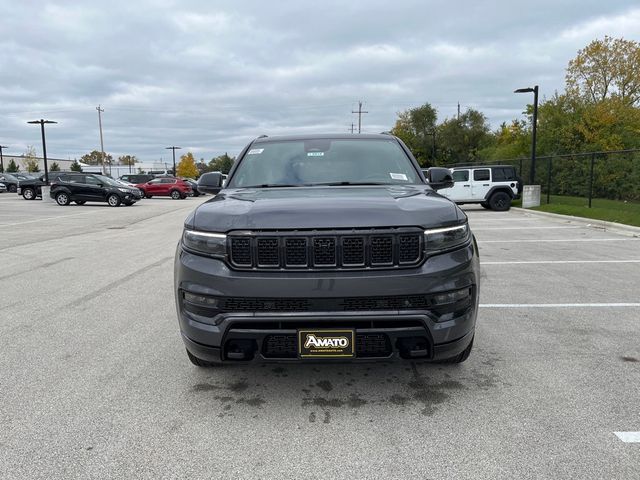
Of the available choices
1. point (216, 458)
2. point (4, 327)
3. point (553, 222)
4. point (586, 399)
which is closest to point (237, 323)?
point (216, 458)

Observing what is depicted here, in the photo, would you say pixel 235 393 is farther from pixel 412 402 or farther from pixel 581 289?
pixel 581 289

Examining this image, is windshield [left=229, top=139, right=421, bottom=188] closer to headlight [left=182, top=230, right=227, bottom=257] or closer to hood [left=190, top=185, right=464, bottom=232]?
hood [left=190, top=185, right=464, bottom=232]

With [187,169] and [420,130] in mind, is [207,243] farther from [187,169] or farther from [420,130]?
[187,169]

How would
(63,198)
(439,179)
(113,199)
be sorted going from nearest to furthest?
(439,179) → (113,199) → (63,198)

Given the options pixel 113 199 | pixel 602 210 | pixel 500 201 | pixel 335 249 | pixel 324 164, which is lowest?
pixel 602 210

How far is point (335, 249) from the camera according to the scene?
9.34 ft

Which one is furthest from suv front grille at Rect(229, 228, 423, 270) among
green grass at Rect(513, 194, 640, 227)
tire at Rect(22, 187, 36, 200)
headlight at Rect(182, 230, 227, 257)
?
tire at Rect(22, 187, 36, 200)

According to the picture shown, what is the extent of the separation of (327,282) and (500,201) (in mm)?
19493

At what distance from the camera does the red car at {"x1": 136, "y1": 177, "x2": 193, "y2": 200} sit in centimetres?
3734

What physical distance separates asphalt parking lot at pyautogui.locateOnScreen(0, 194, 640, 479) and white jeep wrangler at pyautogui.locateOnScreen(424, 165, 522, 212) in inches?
595

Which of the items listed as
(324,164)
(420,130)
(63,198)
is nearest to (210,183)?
(324,164)

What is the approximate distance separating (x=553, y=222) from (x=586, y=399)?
14.2 meters

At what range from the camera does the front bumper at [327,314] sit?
279 cm

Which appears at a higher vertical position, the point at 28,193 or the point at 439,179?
the point at 439,179
